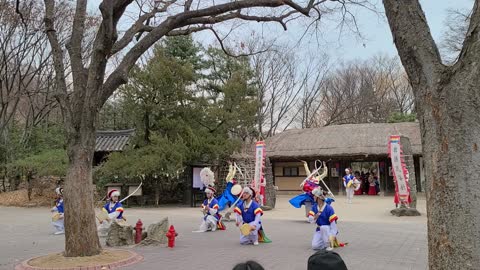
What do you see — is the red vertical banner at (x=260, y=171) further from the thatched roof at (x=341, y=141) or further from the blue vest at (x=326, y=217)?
the blue vest at (x=326, y=217)

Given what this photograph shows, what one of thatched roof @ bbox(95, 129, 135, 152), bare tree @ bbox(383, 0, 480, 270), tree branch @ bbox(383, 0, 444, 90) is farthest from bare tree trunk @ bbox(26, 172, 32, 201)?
bare tree @ bbox(383, 0, 480, 270)

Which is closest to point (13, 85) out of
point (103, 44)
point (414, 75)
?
point (103, 44)

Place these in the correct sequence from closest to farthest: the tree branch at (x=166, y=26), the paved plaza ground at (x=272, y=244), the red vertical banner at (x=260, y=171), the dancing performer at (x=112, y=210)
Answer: the paved plaza ground at (x=272, y=244) → the tree branch at (x=166, y=26) → the dancing performer at (x=112, y=210) → the red vertical banner at (x=260, y=171)

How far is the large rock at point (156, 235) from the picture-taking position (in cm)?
1088

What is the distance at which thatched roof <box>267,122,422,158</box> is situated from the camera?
89.2 ft

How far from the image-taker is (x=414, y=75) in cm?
451

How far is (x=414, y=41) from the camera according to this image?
4.48m

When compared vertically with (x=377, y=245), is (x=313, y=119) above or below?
above

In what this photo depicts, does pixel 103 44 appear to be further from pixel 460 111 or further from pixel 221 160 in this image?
pixel 221 160

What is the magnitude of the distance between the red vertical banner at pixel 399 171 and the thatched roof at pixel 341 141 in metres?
9.18

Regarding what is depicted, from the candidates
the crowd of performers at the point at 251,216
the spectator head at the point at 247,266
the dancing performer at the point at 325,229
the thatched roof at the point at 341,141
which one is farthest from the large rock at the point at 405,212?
the spectator head at the point at 247,266

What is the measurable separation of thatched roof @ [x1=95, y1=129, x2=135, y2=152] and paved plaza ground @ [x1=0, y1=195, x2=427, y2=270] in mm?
8859

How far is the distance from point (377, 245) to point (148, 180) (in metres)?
14.1

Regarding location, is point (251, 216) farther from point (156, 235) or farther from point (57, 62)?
point (57, 62)
